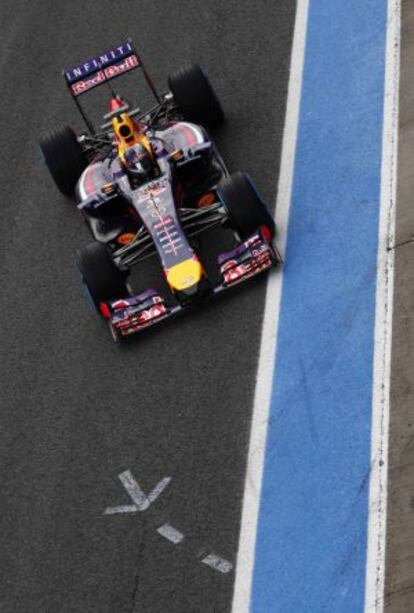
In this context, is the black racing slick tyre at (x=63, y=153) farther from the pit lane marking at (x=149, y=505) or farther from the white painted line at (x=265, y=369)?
the pit lane marking at (x=149, y=505)

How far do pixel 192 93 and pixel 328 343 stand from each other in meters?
3.83

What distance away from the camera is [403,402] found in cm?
1045

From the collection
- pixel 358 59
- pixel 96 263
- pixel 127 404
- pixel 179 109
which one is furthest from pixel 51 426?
pixel 358 59

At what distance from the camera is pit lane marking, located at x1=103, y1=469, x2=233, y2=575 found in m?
10.1

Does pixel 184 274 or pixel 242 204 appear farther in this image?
pixel 242 204

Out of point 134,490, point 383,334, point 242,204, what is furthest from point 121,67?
point 134,490

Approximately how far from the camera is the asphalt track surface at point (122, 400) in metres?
10.5

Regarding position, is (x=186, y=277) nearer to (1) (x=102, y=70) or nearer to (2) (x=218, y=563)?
(2) (x=218, y=563)

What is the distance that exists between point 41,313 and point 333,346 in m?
3.50

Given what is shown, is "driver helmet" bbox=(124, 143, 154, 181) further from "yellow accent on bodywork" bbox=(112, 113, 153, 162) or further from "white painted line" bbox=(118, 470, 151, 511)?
"white painted line" bbox=(118, 470, 151, 511)

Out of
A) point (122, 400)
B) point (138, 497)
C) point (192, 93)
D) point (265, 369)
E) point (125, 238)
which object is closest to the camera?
point (138, 497)

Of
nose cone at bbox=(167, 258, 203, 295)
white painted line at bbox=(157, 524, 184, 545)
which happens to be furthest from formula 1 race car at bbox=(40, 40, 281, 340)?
white painted line at bbox=(157, 524, 184, 545)

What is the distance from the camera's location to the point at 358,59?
14430 mm

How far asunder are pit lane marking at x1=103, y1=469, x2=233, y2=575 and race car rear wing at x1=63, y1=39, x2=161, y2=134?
4.56 m
